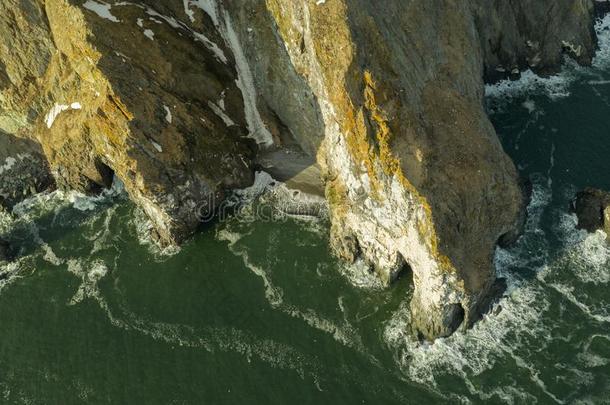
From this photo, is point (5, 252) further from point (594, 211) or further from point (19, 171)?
point (594, 211)

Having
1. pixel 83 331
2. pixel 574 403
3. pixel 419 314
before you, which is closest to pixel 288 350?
pixel 419 314

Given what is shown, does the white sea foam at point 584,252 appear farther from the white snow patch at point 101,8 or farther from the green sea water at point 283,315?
the white snow patch at point 101,8

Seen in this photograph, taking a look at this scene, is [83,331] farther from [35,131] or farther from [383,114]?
[383,114]

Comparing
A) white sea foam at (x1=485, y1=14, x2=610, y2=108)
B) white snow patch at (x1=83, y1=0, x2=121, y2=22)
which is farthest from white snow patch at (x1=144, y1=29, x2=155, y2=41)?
white sea foam at (x1=485, y1=14, x2=610, y2=108)

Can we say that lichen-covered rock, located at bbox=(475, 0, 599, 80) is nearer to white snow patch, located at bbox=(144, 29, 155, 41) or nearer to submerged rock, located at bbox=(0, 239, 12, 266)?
white snow patch, located at bbox=(144, 29, 155, 41)

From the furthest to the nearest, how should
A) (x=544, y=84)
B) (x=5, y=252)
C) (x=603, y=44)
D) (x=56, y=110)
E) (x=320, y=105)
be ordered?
(x=603, y=44) < (x=544, y=84) < (x=56, y=110) < (x=5, y=252) < (x=320, y=105)

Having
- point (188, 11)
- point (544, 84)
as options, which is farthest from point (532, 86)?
point (188, 11)
